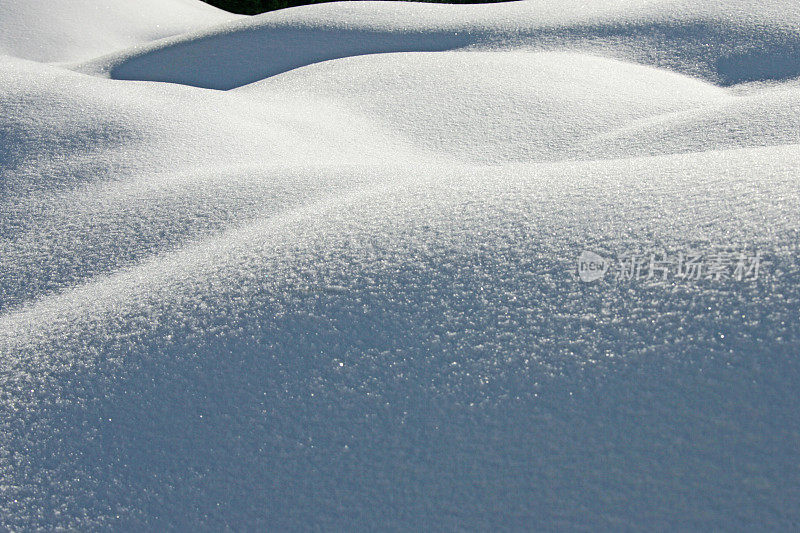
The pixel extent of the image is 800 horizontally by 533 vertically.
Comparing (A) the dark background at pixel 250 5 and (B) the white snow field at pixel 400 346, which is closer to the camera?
(B) the white snow field at pixel 400 346

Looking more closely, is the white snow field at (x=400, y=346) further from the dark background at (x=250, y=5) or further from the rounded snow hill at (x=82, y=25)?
the dark background at (x=250, y=5)

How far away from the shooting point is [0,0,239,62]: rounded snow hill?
513cm

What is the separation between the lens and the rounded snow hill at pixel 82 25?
513cm

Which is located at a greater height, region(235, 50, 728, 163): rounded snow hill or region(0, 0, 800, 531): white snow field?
region(235, 50, 728, 163): rounded snow hill

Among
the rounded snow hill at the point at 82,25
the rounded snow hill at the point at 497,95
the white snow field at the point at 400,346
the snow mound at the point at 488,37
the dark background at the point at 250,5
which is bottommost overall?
the white snow field at the point at 400,346

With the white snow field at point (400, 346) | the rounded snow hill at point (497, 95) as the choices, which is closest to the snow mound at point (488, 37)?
the rounded snow hill at point (497, 95)

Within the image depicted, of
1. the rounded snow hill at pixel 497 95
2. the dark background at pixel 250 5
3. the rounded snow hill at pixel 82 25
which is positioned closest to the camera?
the rounded snow hill at pixel 497 95

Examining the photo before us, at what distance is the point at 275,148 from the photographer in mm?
2545

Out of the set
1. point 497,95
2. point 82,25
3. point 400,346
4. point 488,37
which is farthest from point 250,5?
point 400,346

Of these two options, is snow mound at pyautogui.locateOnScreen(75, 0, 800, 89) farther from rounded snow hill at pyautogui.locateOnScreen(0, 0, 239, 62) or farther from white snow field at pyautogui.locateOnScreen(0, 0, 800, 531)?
white snow field at pyautogui.locateOnScreen(0, 0, 800, 531)

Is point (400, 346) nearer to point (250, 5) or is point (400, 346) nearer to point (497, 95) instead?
point (497, 95)

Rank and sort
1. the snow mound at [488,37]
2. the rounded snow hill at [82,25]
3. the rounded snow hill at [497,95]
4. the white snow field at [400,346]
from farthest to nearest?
1. the rounded snow hill at [82,25]
2. the snow mound at [488,37]
3. the rounded snow hill at [497,95]
4. the white snow field at [400,346]

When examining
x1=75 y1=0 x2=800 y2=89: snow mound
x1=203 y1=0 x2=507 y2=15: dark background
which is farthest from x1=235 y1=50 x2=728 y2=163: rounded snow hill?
x1=203 y1=0 x2=507 y2=15: dark background

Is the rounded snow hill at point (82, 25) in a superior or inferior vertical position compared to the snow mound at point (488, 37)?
superior
